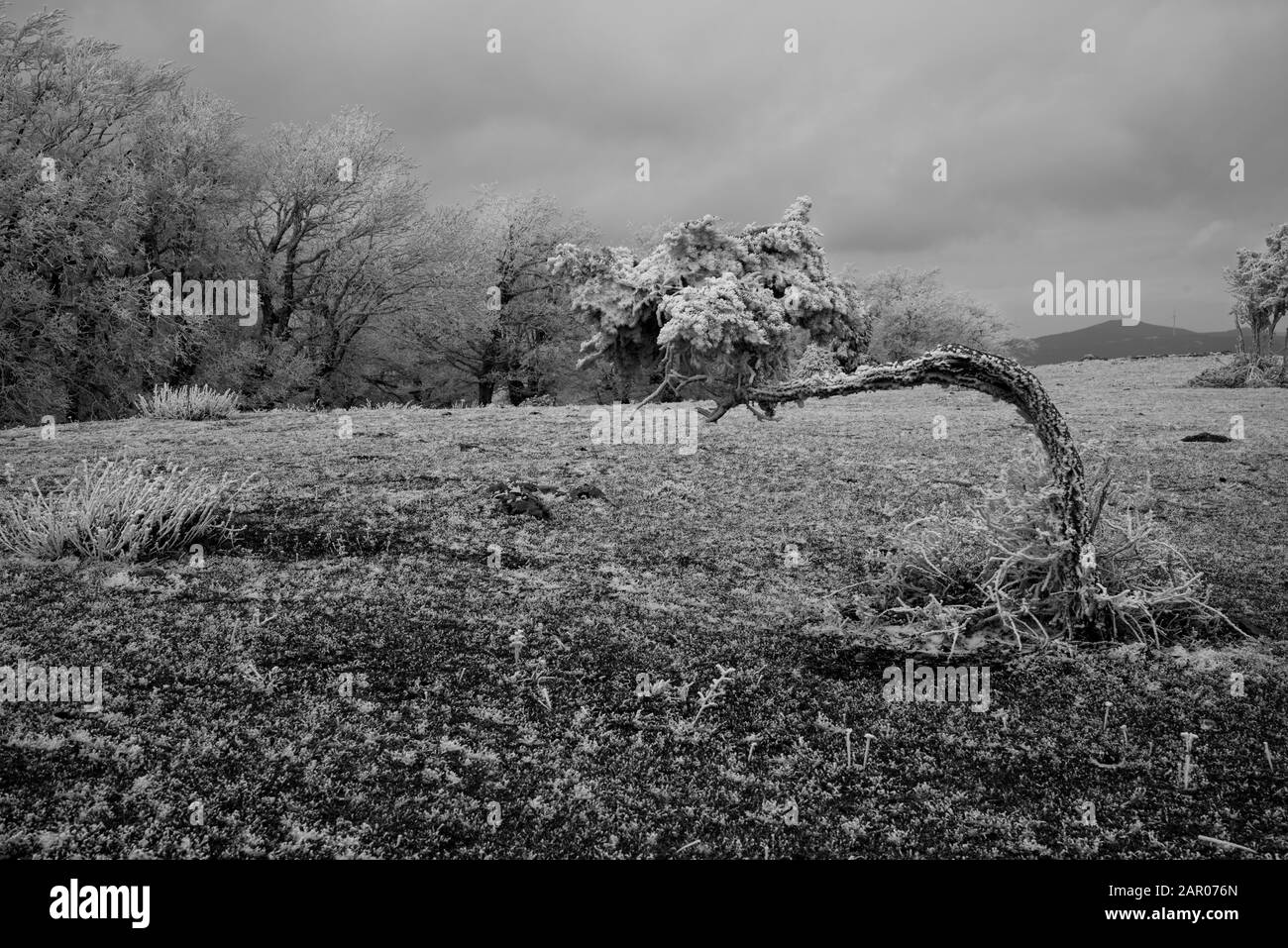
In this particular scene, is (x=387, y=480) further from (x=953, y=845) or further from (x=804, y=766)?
(x=953, y=845)

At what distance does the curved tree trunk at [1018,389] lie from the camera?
4.45 metres

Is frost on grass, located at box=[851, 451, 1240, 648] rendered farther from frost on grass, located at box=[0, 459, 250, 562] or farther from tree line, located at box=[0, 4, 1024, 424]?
tree line, located at box=[0, 4, 1024, 424]

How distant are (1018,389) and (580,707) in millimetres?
3009

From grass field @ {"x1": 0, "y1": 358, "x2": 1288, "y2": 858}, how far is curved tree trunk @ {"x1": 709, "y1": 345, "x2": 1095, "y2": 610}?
0.65 m

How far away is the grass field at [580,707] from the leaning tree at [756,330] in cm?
123

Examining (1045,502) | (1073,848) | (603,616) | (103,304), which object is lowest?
(1073,848)

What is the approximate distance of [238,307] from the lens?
27516 millimetres

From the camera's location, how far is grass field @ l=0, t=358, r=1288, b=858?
9.08ft

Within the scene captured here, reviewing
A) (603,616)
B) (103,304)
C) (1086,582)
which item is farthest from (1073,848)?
(103,304)

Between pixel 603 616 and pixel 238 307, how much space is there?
27.3m

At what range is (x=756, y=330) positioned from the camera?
4.54m
